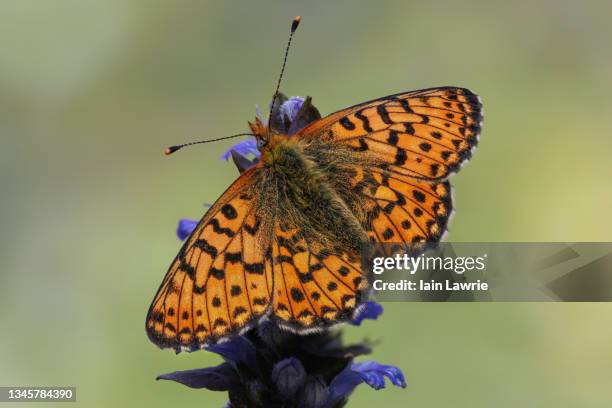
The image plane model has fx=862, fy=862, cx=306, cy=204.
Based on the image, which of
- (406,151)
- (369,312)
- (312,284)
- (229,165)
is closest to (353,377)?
(369,312)

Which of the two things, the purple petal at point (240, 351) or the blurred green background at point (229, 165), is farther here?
the blurred green background at point (229, 165)

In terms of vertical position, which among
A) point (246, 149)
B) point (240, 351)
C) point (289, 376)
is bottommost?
point (289, 376)

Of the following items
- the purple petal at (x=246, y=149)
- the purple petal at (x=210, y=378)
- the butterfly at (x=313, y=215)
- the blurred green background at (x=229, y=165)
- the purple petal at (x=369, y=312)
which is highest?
the blurred green background at (x=229, y=165)

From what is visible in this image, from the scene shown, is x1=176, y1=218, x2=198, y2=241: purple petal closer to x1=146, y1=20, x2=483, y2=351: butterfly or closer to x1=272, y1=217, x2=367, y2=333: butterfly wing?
x1=146, y1=20, x2=483, y2=351: butterfly

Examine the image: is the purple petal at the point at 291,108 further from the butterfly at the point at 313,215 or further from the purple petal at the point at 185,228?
the purple petal at the point at 185,228

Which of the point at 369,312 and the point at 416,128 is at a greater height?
the point at 416,128

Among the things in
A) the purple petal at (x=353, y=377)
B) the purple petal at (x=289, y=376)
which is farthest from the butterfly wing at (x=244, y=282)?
the purple petal at (x=353, y=377)

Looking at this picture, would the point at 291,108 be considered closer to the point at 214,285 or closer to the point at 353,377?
the point at 214,285
